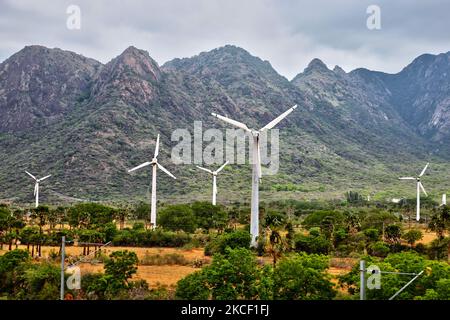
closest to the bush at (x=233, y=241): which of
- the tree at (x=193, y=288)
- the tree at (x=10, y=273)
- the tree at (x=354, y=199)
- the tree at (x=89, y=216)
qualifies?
the tree at (x=89, y=216)

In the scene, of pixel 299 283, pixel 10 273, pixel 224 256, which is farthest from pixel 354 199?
pixel 10 273

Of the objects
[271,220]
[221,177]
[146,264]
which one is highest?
[221,177]

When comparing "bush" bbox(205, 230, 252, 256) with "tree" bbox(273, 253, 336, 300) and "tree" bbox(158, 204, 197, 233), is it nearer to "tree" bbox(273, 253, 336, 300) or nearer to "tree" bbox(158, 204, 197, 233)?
"tree" bbox(158, 204, 197, 233)

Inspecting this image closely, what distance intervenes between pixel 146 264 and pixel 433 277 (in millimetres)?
34962

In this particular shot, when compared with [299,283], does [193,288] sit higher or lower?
lower

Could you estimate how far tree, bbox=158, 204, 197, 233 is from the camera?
9127cm

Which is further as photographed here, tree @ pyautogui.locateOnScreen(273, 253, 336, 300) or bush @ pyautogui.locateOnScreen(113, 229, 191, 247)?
bush @ pyautogui.locateOnScreen(113, 229, 191, 247)

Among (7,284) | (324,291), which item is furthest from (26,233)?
(324,291)

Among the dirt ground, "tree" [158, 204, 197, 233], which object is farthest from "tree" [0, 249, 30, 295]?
"tree" [158, 204, 197, 233]

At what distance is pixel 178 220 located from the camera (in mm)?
90875

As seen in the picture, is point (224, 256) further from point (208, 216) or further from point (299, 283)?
point (208, 216)

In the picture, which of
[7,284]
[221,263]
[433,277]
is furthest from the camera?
[7,284]
